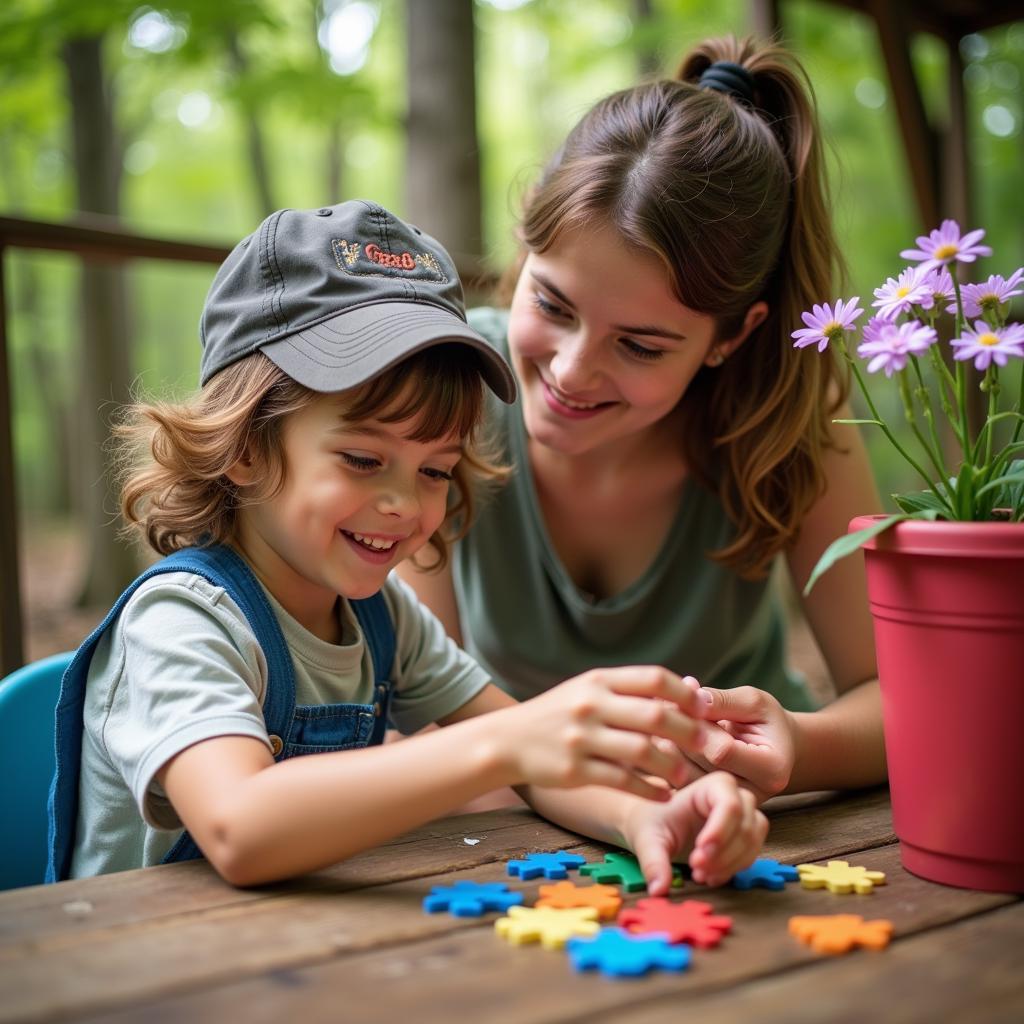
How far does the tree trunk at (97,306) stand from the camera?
593 cm

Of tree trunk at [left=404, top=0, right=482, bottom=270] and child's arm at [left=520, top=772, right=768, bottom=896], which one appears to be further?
tree trunk at [left=404, top=0, right=482, bottom=270]

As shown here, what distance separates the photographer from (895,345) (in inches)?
40.8

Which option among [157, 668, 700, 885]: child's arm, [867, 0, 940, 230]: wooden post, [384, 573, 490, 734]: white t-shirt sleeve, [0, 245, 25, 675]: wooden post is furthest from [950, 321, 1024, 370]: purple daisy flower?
[867, 0, 940, 230]: wooden post

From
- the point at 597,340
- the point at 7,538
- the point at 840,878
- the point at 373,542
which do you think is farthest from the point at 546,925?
the point at 7,538

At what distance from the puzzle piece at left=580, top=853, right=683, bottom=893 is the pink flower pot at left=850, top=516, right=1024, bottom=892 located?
0.25 metres

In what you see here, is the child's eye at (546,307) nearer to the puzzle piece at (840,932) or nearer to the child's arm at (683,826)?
the child's arm at (683,826)

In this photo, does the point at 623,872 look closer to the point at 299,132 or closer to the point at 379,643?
the point at 379,643

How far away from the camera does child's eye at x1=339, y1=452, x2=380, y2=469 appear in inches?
53.3

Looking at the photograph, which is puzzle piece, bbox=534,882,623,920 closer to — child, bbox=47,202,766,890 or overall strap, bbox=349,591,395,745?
child, bbox=47,202,766,890

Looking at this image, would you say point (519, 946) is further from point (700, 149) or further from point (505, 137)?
point (505, 137)

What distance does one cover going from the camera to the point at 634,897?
3.54 feet

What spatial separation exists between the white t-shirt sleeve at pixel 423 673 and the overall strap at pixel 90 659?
0.85 ft

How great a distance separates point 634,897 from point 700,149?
42.5 inches

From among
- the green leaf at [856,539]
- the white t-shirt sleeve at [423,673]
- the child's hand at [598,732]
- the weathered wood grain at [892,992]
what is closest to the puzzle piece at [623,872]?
Result: the child's hand at [598,732]
